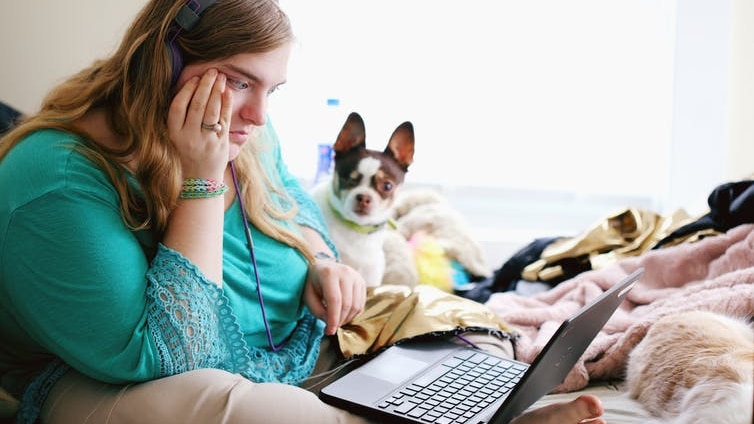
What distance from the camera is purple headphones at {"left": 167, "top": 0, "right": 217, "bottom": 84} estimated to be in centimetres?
105

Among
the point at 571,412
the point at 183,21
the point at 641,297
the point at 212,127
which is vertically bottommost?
Answer: the point at 641,297

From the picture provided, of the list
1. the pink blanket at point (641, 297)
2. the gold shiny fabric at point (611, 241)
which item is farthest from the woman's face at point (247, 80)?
the gold shiny fabric at point (611, 241)

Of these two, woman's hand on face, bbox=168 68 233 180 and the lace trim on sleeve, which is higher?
woman's hand on face, bbox=168 68 233 180

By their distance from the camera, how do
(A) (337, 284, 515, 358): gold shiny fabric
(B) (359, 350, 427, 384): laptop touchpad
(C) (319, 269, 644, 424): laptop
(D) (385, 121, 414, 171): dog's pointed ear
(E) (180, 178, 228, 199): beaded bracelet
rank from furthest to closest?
(D) (385, 121, 414, 171): dog's pointed ear → (A) (337, 284, 515, 358): gold shiny fabric → (B) (359, 350, 427, 384): laptop touchpad → (E) (180, 178, 228, 199): beaded bracelet → (C) (319, 269, 644, 424): laptop

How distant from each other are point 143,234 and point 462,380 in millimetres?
530

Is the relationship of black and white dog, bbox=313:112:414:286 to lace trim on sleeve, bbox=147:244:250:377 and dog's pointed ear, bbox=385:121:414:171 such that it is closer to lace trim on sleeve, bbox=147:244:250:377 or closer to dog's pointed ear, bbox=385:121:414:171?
dog's pointed ear, bbox=385:121:414:171

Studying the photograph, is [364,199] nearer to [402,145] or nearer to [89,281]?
[402,145]

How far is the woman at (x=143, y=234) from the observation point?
0.98 metres

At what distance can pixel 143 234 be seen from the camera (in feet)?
3.60

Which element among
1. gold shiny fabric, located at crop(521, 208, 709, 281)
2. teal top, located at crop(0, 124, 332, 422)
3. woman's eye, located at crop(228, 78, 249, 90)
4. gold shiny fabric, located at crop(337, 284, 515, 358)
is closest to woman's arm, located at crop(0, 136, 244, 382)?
teal top, located at crop(0, 124, 332, 422)

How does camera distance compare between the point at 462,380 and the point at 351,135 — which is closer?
the point at 462,380

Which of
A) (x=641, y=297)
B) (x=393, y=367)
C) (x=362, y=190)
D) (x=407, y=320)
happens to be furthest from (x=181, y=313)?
(x=641, y=297)

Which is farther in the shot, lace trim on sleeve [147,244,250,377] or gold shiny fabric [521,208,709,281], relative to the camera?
gold shiny fabric [521,208,709,281]

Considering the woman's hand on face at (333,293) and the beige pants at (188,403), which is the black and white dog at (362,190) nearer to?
the woman's hand on face at (333,293)
